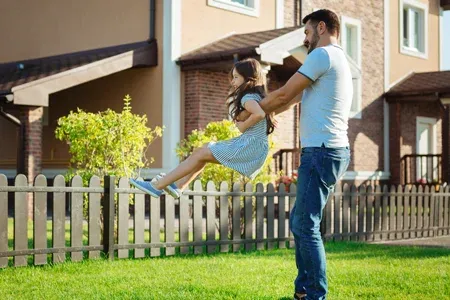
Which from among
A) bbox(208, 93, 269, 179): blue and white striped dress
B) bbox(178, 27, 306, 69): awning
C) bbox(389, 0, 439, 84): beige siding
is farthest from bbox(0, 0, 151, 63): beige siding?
bbox(208, 93, 269, 179): blue and white striped dress

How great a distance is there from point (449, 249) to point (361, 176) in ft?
35.9

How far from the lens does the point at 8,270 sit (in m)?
8.08

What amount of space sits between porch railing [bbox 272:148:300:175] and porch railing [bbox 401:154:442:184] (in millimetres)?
5174

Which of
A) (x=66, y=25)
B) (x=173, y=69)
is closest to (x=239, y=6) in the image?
(x=173, y=69)

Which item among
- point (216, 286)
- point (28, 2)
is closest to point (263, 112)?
point (216, 286)

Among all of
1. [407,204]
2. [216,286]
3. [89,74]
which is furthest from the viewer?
[89,74]

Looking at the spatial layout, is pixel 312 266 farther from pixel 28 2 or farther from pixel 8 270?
pixel 28 2

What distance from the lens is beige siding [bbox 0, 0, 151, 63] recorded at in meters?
17.5

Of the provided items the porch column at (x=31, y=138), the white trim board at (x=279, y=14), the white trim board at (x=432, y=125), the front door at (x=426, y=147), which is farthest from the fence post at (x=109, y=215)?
the white trim board at (x=432, y=125)

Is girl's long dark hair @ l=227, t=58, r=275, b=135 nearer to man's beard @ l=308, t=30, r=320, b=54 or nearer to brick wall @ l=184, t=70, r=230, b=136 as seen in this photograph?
man's beard @ l=308, t=30, r=320, b=54

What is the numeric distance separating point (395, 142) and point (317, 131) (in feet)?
59.6

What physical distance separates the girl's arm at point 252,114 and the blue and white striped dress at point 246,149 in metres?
0.12

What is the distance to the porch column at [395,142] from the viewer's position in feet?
76.0

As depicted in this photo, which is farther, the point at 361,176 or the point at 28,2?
the point at 361,176
